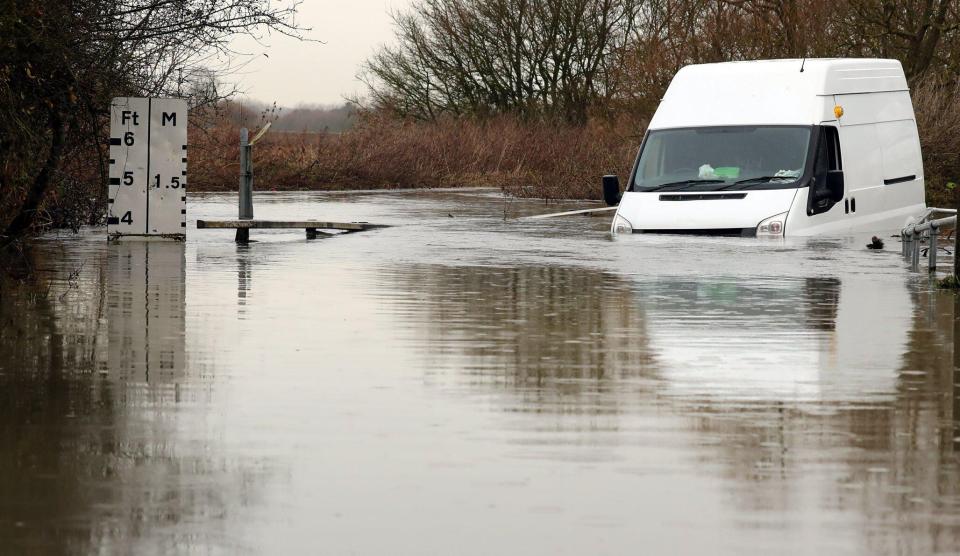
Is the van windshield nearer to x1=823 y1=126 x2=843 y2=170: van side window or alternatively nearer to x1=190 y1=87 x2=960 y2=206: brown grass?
x1=823 y1=126 x2=843 y2=170: van side window

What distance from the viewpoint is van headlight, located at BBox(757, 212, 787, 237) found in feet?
60.9

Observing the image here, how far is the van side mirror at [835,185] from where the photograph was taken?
19188 millimetres

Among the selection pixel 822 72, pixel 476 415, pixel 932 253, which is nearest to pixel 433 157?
pixel 822 72

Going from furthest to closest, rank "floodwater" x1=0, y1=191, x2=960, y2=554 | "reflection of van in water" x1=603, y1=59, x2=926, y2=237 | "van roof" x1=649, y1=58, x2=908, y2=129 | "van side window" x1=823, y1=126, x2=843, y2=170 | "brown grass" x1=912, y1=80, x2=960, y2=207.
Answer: "brown grass" x1=912, y1=80, x2=960, y2=207, "van roof" x1=649, y1=58, x2=908, y2=129, "van side window" x1=823, y1=126, x2=843, y2=170, "reflection of van in water" x1=603, y1=59, x2=926, y2=237, "floodwater" x1=0, y1=191, x2=960, y2=554


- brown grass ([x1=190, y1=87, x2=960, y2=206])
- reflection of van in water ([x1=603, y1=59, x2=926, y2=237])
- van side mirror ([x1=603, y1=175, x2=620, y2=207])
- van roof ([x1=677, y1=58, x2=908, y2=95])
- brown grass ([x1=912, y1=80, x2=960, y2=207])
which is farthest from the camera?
brown grass ([x1=190, y1=87, x2=960, y2=206])

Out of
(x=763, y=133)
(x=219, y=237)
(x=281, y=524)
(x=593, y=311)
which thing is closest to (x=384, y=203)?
(x=219, y=237)

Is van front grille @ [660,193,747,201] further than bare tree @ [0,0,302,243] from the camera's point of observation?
Yes

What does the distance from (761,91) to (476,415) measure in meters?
13.2

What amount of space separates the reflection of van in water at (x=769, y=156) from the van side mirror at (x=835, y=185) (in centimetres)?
1

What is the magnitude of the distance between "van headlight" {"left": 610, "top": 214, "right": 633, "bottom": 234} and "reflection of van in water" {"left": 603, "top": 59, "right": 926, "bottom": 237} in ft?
0.05

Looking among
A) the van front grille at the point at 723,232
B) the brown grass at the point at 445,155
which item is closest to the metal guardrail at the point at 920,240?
the van front grille at the point at 723,232

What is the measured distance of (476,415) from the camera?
25.4ft

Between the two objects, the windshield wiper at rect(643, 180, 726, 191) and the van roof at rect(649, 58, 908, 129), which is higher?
the van roof at rect(649, 58, 908, 129)

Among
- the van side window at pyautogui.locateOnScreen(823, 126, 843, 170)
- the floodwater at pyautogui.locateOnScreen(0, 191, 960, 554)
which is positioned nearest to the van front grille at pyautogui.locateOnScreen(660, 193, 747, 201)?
the van side window at pyautogui.locateOnScreen(823, 126, 843, 170)
